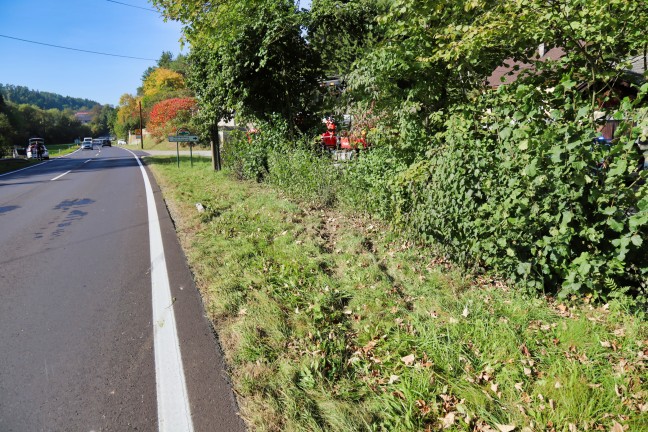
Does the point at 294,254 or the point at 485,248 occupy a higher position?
the point at 485,248

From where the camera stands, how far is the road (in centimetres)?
246

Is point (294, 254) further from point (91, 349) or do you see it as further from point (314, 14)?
point (314, 14)

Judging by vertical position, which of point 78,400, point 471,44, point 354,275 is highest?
point 471,44

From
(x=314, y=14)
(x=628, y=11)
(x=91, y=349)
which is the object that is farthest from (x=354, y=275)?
(x=314, y=14)

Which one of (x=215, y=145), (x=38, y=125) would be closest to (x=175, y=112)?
(x=215, y=145)

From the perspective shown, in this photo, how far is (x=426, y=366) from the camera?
2777 millimetres

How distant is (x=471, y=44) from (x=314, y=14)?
6.58m

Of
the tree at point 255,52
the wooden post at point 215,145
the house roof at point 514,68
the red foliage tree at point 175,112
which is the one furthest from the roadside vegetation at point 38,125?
the house roof at point 514,68

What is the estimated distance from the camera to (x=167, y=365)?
292cm

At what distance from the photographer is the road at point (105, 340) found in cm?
246

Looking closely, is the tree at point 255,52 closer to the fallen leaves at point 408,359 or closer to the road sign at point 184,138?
the road sign at point 184,138

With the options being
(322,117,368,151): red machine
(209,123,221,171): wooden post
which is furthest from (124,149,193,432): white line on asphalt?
(209,123,221,171): wooden post

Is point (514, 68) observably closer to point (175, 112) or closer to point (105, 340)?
point (105, 340)

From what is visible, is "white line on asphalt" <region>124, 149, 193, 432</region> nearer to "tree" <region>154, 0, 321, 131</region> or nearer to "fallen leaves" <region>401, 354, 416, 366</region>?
"fallen leaves" <region>401, 354, 416, 366</region>
